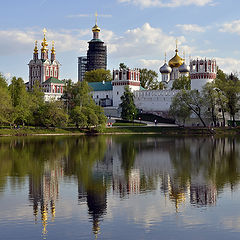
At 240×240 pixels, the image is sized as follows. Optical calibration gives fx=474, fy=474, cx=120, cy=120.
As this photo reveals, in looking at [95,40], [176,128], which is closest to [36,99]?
[176,128]

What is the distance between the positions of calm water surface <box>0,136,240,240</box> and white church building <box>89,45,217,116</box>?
49.5 meters

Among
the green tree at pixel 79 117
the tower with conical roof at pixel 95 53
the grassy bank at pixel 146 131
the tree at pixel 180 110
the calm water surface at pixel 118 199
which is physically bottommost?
the calm water surface at pixel 118 199

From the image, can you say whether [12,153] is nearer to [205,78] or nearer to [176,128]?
[176,128]

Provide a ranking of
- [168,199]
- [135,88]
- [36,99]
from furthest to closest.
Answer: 1. [135,88]
2. [36,99]
3. [168,199]

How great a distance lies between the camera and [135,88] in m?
83.8

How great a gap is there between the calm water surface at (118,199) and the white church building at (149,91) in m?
49.5

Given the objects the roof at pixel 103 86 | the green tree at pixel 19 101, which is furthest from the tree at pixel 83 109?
the roof at pixel 103 86

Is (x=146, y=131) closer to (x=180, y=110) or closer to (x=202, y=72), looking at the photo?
(x=180, y=110)

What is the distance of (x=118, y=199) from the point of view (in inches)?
598

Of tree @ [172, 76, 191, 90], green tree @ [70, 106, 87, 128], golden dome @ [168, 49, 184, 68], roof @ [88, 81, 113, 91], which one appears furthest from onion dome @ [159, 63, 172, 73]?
green tree @ [70, 106, 87, 128]

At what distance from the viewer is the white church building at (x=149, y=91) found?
73.9 metres

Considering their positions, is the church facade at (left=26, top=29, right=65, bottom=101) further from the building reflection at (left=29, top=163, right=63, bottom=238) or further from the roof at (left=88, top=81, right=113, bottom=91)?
the building reflection at (left=29, top=163, right=63, bottom=238)

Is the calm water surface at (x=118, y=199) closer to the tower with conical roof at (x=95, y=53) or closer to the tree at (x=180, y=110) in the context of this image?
the tree at (x=180, y=110)

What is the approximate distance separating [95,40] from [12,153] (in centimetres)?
8512
